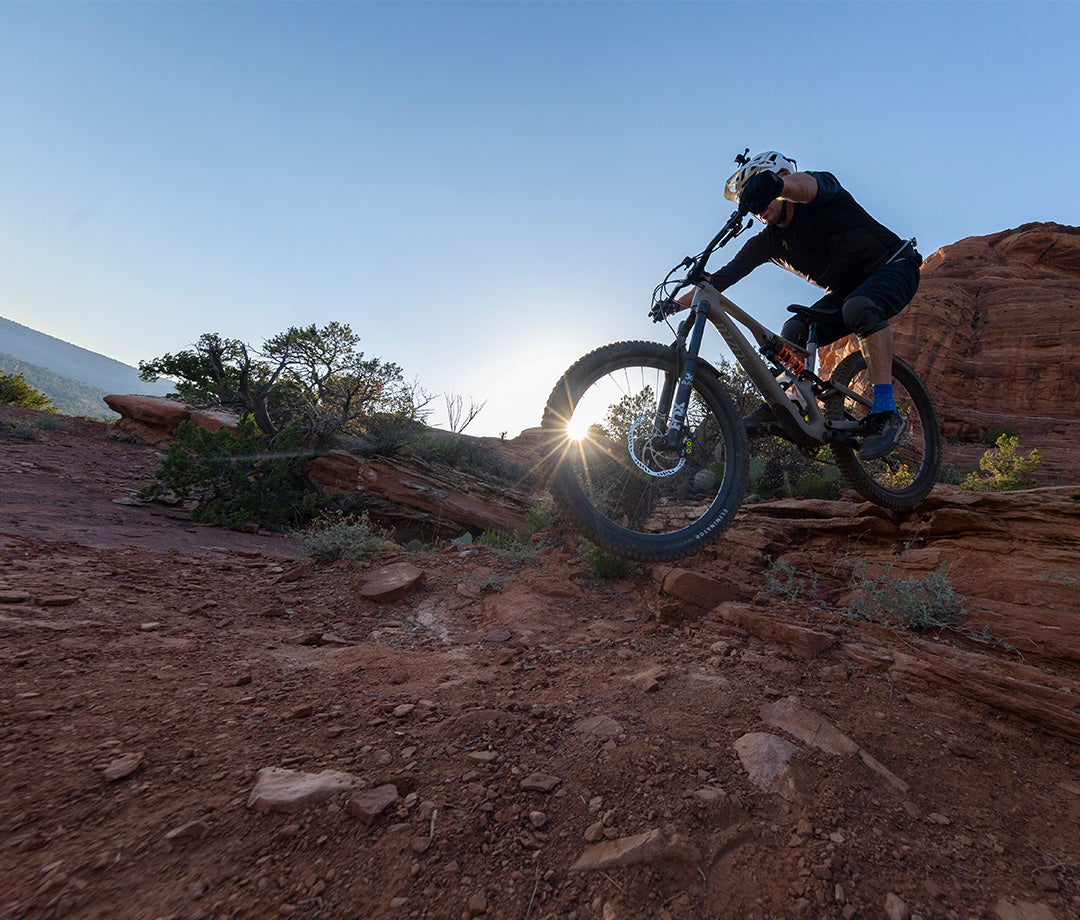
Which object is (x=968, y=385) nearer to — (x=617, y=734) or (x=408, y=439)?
(x=408, y=439)

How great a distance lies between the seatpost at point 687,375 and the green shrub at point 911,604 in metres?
1.71

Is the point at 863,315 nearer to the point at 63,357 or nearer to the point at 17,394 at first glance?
the point at 17,394

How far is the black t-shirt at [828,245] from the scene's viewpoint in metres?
3.72

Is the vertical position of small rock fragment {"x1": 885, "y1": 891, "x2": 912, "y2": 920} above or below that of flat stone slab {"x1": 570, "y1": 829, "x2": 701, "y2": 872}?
above

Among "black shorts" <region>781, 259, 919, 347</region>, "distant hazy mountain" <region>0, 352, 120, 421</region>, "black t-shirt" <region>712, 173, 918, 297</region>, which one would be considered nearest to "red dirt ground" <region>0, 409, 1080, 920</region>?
"black shorts" <region>781, 259, 919, 347</region>

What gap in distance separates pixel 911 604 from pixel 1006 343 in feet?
104

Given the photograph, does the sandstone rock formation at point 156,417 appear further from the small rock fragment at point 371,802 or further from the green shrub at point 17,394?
the small rock fragment at point 371,802

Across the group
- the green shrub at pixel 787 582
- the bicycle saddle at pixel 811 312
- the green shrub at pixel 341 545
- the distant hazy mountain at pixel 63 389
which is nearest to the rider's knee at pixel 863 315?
the bicycle saddle at pixel 811 312

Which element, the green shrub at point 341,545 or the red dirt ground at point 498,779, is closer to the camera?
the red dirt ground at point 498,779

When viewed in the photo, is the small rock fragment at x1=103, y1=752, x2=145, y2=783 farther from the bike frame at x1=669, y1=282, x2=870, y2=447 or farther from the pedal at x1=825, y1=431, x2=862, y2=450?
the pedal at x1=825, y1=431, x2=862, y2=450

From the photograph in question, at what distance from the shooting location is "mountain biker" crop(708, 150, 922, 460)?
3648mm

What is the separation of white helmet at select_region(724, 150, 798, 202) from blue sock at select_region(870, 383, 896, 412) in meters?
1.79

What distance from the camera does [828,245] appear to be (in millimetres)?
3832

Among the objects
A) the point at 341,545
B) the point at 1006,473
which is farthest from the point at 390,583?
the point at 1006,473
